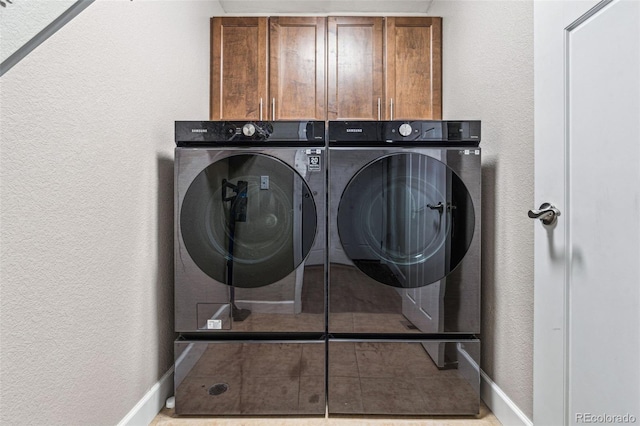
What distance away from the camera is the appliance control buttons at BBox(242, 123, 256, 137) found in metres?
1.46

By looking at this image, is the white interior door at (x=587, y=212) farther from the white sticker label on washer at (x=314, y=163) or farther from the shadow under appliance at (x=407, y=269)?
the white sticker label on washer at (x=314, y=163)

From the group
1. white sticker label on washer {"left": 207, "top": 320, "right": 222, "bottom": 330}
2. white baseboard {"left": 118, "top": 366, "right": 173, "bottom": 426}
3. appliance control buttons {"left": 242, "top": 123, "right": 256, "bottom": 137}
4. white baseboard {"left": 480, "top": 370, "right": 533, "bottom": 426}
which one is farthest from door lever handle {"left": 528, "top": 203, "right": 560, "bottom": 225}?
white baseboard {"left": 118, "top": 366, "right": 173, "bottom": 426}

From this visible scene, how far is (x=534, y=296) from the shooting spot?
3.76ft

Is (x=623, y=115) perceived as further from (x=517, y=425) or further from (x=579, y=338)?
(x=517, y=425)

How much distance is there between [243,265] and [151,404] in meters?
0.67

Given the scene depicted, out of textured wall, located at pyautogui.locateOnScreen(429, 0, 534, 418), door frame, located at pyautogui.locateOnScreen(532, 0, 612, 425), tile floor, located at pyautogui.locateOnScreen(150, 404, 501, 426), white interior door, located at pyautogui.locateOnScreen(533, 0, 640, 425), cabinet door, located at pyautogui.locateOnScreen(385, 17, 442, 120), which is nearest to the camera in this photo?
white interior door, located at pyautogui.locateOnScreen(533, 0, 640, 425)

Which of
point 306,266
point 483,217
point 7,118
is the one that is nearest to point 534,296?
point 483,217

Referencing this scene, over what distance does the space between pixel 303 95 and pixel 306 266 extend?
117cm

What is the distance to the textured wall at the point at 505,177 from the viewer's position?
4.09 feet

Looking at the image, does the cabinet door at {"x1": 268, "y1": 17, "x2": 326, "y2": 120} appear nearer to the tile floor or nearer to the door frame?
the door frame

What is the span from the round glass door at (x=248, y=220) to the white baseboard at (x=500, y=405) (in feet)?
3.19

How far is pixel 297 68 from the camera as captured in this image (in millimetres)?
2150

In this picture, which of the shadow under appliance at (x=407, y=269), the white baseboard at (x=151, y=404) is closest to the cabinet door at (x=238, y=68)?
the shadow under appliance at (x=407, y=269)

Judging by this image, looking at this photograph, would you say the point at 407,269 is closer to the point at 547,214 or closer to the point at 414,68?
the point at 547,214
